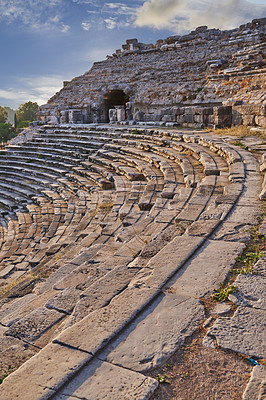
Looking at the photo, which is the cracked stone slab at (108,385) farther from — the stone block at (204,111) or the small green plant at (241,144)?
the stone block at (204,111)

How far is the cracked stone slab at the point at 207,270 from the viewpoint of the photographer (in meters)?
3.13

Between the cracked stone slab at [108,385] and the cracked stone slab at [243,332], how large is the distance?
67 cm

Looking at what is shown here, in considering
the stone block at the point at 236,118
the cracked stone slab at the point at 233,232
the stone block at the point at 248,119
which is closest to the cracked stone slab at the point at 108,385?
the cracked stone slab at the point at 233,232

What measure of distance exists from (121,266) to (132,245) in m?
0.81

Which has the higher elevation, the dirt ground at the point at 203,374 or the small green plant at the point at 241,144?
the small green plant at the point at 241,144

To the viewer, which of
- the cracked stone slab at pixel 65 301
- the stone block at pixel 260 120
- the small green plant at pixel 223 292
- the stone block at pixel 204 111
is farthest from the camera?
the stone block at pixel 204 111

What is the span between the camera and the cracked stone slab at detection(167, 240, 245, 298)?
10.3 feet

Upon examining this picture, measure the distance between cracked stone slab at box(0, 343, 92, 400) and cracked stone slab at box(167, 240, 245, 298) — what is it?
46.8 inches

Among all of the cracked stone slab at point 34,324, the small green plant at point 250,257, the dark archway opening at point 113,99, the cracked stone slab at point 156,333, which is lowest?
the cracked stone slab at point 34,324

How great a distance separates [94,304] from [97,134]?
518 inches

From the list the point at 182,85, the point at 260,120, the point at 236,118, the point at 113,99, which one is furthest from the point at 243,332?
the point at 113,99

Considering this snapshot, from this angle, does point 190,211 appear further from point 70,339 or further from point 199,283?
point 70,339

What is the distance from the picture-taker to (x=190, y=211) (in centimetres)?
518

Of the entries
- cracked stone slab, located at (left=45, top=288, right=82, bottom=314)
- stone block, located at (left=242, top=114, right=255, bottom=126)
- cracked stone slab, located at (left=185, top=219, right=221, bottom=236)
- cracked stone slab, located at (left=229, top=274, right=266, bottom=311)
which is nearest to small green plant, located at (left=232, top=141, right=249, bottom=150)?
stone block, located at (left=242, top=114, right=255, bottom=126)
